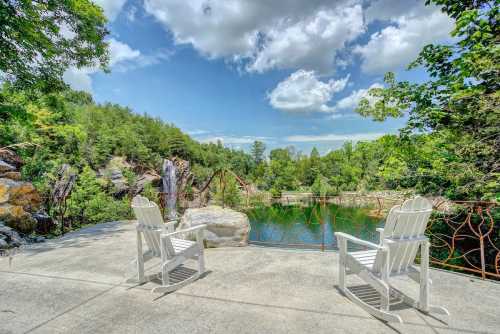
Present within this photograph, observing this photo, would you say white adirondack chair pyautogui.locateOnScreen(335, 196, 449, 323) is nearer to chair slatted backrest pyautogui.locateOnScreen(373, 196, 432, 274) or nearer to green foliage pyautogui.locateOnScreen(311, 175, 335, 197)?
chair slatted backrest pyautogui.locateOnScreen(373, 196, 432, 274)

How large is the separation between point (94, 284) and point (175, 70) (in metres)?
13.9

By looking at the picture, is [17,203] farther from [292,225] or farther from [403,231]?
[403,231]

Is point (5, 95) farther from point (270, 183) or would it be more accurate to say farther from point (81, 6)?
point (270, 183)

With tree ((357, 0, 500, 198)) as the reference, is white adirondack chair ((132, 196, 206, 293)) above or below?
below

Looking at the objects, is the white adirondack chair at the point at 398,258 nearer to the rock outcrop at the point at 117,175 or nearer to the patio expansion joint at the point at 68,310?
the patio expansion joint at the point at 68,310

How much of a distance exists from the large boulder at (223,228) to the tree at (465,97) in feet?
12.8

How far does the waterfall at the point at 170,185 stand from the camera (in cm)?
593

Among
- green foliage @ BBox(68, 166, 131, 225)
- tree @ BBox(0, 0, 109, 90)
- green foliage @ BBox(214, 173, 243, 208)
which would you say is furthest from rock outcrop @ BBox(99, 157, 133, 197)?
tree @ BBox(0, 0, 109, 90)

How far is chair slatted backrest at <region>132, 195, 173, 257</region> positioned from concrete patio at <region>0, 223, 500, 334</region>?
427mm

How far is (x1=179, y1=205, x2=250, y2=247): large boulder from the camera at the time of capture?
13.0 ft

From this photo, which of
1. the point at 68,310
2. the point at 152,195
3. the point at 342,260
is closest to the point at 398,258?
the point at 342,260

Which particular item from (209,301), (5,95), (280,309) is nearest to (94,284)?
(209,301)

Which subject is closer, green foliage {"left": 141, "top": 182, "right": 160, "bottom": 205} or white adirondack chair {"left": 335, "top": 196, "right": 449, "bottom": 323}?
white adirondack chair {"left": 335, "top": 196, "right": 449, "bottom": 323}

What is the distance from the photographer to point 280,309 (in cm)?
214
